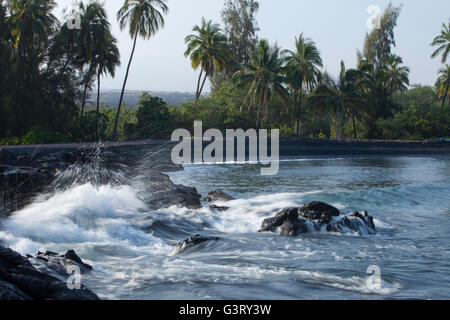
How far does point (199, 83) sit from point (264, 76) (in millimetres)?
7919

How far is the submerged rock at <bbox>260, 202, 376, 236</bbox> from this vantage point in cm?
1035

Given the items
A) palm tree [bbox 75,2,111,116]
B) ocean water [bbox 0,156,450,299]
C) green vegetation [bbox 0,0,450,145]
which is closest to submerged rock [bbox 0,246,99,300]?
ocean water [bbox 0,156,450,299]

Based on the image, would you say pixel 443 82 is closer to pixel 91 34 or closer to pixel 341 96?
pixel 341 96

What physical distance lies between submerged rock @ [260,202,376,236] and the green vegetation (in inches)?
852

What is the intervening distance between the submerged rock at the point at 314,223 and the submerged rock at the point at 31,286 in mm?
5489

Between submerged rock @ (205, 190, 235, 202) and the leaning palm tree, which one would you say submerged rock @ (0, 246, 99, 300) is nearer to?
submerged rock @ (205, 190, 235, 202)

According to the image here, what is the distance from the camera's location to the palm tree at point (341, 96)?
41156 millimetres

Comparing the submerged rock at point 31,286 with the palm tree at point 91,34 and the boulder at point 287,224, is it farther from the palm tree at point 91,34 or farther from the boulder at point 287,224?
the palm tree at point 91,34

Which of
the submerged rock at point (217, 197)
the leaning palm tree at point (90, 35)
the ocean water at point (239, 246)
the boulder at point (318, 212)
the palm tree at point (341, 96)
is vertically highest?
the leaning palm tree at point (90, 35)

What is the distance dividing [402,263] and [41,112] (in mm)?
28548

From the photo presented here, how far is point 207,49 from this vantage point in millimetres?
42656

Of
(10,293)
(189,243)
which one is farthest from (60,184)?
(10,293)

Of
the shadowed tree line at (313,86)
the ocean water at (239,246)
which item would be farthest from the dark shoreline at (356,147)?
the ocean water at (239,246)
